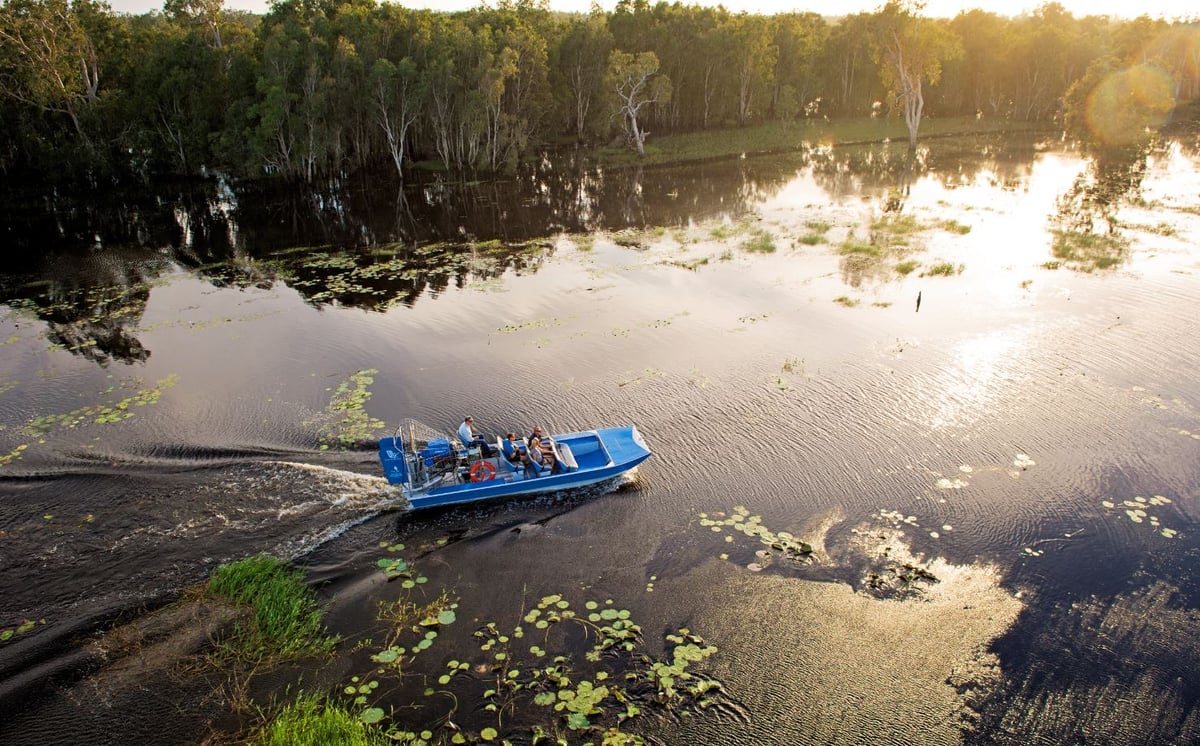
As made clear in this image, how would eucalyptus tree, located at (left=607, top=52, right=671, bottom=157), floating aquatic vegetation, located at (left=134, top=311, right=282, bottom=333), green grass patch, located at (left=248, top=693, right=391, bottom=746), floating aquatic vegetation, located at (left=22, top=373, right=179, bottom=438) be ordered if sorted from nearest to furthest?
green grass patch, located at (left=248, top=693, right=391, bottom=746)
floating aquatic vegetation, located at (left=22, top=373, right=179, bottom=438)
floating aquatic vegetation, located at (left=134, top=311, right=282, bottom=333)
eucalyptus tree, located at (left=607, top=52, right=671, bottom=157)

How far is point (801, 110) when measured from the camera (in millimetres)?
84500

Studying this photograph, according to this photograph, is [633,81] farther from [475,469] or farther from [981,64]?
[475,469]

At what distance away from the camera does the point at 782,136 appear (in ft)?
234

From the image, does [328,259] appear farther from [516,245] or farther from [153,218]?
[153,218]

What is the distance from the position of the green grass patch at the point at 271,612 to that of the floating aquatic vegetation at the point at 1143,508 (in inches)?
564

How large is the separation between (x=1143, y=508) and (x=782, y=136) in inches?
2566

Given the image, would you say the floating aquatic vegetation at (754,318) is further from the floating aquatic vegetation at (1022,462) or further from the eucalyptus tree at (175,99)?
the eucalyptus tree at (175,99)

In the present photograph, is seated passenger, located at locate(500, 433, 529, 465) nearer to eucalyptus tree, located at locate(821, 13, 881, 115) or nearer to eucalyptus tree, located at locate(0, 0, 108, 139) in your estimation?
eucalyptus tree, located at locate(0, 0, 108, 139)

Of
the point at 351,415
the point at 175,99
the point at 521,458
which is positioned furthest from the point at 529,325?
the point at 175,99

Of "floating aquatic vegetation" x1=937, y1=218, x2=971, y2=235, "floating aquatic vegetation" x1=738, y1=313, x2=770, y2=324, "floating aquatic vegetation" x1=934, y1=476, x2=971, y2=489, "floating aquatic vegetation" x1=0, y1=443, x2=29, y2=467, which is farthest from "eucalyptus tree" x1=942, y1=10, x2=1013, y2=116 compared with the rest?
"floating aquatic vegetation" x1=0, y1=443, x2=29, y2=467

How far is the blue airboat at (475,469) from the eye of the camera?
13562 mm

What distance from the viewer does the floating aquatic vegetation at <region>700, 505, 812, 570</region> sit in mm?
12031

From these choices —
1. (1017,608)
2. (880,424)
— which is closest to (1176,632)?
(1017,608)

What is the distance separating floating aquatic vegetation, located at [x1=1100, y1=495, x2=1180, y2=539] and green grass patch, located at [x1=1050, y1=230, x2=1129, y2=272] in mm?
16602
